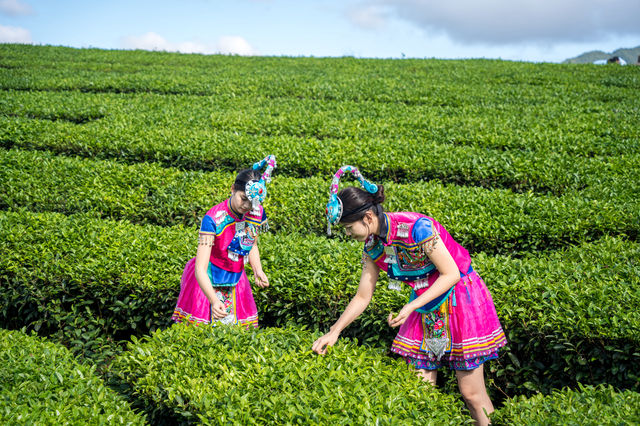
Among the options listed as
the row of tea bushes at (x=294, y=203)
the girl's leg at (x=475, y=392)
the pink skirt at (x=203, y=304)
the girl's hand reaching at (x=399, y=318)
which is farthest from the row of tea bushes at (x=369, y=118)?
the girl's hand reaching at (x=399, y=318)

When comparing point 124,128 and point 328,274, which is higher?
point 124,128

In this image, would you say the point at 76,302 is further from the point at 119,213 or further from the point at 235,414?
the point at 235,414

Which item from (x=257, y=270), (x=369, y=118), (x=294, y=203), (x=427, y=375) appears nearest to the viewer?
(x=427, y=375)

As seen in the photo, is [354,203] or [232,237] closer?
[354,203]

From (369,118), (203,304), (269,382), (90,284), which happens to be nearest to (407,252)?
(269,382)

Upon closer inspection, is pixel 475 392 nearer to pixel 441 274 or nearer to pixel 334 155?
pixel 441 274

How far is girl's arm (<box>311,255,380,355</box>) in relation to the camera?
3914 mm

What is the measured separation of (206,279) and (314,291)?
151 cm

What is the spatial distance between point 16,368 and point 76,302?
223 cm

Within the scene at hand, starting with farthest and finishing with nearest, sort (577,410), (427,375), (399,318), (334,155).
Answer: (334,155)
(427,375)
(399,318)
(577,410)

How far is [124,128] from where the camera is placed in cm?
1201

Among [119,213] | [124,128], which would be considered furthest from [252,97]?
[119,213]

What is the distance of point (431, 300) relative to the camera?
146 inches

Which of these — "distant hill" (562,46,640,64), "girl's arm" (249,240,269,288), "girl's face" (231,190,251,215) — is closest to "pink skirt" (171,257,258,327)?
"girl's arm" (249,240,269,288)
